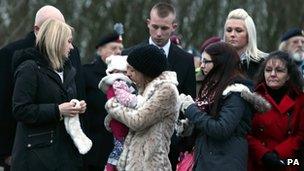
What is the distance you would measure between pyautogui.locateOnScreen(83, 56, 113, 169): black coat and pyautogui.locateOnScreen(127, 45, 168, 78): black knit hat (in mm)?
1980

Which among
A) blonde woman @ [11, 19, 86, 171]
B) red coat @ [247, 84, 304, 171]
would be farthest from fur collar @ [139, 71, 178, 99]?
red coat @ [247, 84, 304, 171]

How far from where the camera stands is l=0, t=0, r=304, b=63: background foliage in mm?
23812

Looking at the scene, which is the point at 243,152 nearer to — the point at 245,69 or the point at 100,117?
the point at 245,69

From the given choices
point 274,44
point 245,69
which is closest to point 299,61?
point 245,69

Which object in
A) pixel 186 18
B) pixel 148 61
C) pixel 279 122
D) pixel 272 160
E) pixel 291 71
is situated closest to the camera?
pixel 148 61

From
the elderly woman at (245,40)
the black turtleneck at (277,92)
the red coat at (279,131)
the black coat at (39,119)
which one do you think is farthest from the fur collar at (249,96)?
the black coat at (39,119)

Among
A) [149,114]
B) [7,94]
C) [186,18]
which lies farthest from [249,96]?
[186,18]

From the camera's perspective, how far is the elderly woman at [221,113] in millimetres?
7617

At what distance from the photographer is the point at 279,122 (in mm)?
8016

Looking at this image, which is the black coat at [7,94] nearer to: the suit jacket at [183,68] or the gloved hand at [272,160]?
the suit jacket at [183,68]

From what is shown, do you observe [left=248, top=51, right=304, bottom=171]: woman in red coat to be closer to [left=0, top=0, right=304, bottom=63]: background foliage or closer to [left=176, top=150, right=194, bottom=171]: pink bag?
[left=176, top=150, right=194, bottom=171]: pink bag

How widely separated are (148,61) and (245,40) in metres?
1.53

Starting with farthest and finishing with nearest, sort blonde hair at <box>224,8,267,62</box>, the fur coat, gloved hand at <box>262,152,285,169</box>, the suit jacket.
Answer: the suit jacket, blonde hair at <box>224,8,267,62</box>, gloved hand at <box>262,152,285,169</box>, the fur coat

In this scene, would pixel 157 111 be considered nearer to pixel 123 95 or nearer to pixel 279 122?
pixel 123 95
